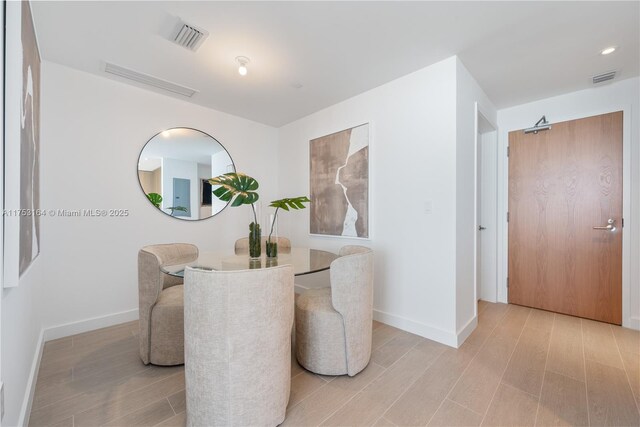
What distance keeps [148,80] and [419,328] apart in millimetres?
3624

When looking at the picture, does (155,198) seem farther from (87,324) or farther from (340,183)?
(340,183)

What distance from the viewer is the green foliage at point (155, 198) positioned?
2.85 m

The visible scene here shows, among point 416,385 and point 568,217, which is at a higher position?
point 568,217

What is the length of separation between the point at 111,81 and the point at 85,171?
955mm

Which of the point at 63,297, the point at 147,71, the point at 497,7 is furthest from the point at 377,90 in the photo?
the point at 63,297

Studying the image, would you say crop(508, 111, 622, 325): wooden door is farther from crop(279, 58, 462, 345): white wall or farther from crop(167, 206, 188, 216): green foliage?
crop(167, 206, 188, 216): green foliage

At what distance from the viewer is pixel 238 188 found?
2.22 metres

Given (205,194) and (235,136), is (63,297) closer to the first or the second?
(205,194)

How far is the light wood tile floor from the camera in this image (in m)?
1.44

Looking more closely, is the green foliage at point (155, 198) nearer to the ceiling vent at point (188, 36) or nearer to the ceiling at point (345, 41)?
the ceiling at point (345, 41)

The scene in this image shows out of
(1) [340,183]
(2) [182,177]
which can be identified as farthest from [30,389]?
(1) [340,183]

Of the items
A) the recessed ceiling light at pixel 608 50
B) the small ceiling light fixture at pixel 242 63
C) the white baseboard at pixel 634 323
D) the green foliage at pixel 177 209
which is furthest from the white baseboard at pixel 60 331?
the white baseboard at pixel 634 323

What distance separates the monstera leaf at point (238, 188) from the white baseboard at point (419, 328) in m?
1.80

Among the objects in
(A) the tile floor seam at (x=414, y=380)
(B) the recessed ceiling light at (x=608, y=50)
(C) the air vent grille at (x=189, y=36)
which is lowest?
(A) the tile floor seam at (x=414, y=380)
